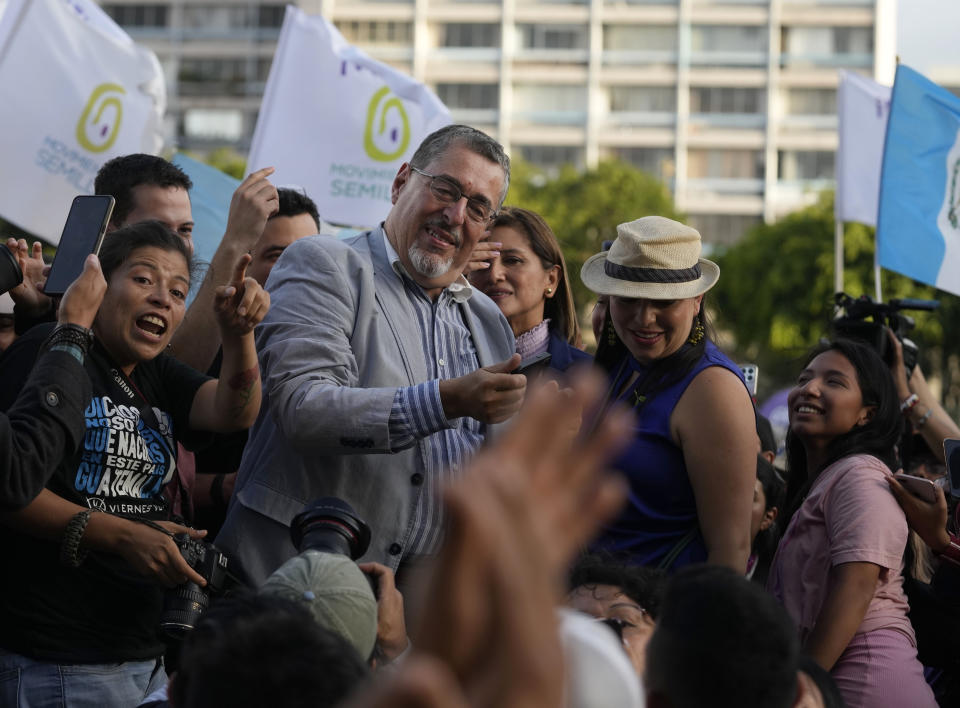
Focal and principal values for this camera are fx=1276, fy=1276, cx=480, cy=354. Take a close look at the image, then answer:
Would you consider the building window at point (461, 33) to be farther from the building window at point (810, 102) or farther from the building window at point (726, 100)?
the building window at point (810, 102)

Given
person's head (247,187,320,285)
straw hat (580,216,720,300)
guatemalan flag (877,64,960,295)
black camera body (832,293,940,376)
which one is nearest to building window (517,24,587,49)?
guatemalan flag (877,64,960,295)

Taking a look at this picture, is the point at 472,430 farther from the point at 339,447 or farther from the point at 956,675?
the point at 956,675

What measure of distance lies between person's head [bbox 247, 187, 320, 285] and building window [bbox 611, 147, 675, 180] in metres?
57.9

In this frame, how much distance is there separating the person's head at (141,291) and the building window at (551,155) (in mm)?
59589

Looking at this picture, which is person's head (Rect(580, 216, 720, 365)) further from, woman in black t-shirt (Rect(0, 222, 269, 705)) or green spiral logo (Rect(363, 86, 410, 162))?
green spiral logo (Rect(363, 86, 410, 162))

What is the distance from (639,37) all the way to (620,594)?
64.4m

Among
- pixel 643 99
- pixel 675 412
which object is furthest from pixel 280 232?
pixel 643 99

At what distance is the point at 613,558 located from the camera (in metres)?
3.18

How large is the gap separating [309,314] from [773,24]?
6348 centimetres

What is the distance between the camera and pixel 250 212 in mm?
3893

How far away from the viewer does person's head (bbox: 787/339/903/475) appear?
420 cm

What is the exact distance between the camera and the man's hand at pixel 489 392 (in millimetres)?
2857

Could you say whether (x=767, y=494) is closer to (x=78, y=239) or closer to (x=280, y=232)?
(x=280, y=232)

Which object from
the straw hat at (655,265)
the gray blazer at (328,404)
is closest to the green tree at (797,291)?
the straw hat at (655,265)
